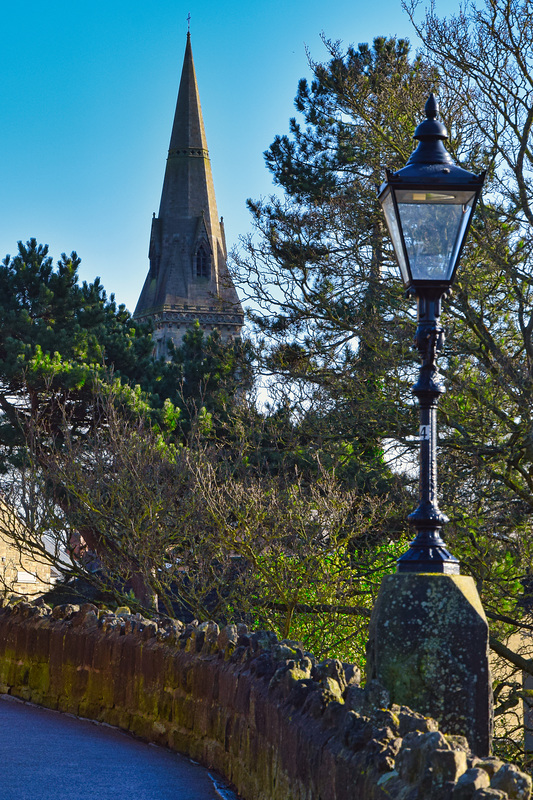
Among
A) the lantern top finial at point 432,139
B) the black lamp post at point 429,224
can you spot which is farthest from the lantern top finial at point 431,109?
the black lamp post at point 429,224

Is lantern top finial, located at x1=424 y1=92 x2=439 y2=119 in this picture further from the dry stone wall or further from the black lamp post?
the dry stone wall

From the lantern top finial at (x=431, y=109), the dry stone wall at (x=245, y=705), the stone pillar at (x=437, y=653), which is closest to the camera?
the dry stone wall at (x=245, y=705)

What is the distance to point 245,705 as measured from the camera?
6883 mm

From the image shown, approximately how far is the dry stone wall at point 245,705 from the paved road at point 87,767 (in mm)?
200

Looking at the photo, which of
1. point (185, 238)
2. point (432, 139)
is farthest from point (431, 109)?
point (185, 238)

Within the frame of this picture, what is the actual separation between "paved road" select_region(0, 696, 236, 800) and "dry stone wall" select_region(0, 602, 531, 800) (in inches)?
7.9

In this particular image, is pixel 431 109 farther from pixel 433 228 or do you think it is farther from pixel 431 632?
pixel 431 632

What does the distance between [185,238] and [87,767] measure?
8575 cm

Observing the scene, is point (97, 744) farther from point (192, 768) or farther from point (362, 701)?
point (362, 701)

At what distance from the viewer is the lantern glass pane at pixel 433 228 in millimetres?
6852

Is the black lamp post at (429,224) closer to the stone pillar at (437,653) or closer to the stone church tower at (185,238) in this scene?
the stone pillar at (437,653)

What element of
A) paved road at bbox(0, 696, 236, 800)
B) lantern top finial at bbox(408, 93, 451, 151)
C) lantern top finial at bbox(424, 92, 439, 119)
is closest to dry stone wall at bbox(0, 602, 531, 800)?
paved road at bbox(0, 696, 236, 800)

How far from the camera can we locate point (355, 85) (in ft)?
55.6

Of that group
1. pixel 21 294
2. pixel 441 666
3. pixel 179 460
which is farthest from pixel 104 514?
pixel 21 294
